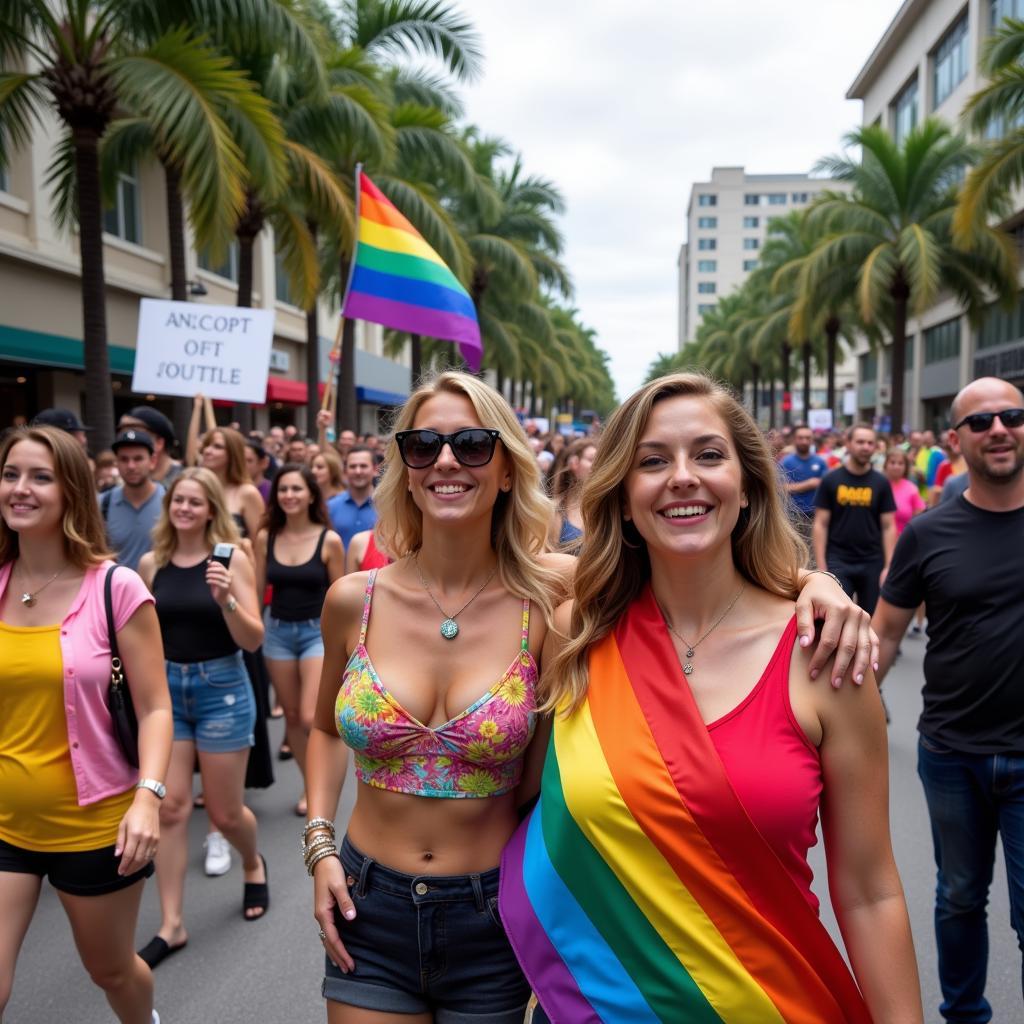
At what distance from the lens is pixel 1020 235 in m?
31.8

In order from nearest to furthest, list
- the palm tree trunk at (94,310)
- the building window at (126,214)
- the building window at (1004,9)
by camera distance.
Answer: the palm tree trunk at (94,310) < the building window at (126,214) < the building window at (1004,9)

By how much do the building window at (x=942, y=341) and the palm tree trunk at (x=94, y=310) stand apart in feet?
119

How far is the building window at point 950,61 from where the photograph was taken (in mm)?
36062

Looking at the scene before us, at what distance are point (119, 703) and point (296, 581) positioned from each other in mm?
2716

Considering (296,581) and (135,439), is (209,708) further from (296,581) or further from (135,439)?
(135,439)

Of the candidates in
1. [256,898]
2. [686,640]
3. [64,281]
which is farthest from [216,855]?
[64,281]

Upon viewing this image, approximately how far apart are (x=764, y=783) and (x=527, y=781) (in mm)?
677

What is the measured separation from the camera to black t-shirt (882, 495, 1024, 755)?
10.0 feet

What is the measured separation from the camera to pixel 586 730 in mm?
1974

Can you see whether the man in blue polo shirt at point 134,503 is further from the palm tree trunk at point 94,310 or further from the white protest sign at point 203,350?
the palm tree trunk at point 94,310

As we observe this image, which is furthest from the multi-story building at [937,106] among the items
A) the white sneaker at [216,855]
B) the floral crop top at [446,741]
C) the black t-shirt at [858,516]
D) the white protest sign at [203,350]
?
the floral crop top at [446,741]

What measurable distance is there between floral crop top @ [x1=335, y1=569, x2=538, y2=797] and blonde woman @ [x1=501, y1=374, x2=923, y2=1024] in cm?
12

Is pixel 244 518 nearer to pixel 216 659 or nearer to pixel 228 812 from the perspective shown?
pixel 216 659

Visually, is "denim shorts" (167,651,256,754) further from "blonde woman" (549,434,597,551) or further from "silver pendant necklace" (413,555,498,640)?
"blonde woman" (549,434,597,551)
